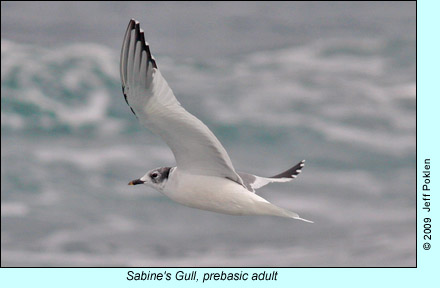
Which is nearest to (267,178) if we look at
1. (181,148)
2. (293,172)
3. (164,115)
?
(293,172)

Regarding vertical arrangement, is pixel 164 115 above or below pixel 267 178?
below

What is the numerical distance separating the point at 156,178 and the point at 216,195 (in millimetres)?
617

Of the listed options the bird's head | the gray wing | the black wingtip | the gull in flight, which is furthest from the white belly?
the black wingtip

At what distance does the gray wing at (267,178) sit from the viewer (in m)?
6.78

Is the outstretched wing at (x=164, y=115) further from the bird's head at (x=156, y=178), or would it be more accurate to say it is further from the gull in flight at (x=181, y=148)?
the bird's head at (x=156, y=178)

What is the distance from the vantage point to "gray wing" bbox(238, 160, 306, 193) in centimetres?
678

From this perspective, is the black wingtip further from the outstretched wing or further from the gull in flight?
the outstretched wing

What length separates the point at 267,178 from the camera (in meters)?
7.10

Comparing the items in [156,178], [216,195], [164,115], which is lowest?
[216,195]

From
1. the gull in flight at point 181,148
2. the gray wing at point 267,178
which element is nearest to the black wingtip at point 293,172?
the gray wing at point 267,178

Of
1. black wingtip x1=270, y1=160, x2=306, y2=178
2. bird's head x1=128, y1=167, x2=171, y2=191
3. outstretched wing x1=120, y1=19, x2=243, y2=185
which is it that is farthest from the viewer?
black wingtip x1=270, y1=160, x2=306, y2=178

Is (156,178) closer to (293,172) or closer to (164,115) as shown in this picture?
(164,115)

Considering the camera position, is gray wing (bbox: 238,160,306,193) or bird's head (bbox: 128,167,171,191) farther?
gray wing (bbox: 238,160,306,193)
